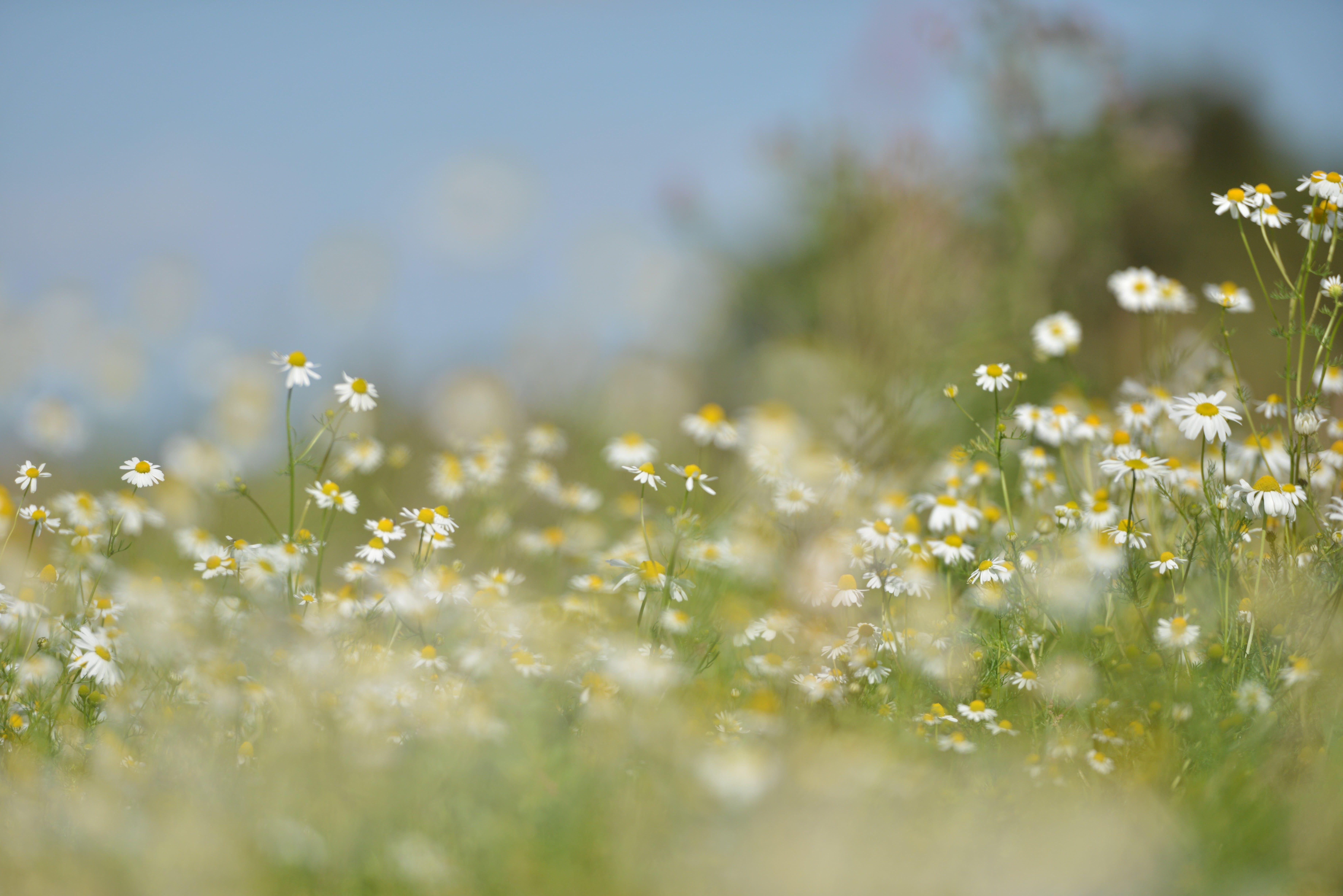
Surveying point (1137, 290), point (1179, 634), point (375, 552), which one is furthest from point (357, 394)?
point (1137, 290)

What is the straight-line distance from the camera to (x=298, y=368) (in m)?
2.71

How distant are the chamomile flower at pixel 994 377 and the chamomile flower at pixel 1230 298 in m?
0.58

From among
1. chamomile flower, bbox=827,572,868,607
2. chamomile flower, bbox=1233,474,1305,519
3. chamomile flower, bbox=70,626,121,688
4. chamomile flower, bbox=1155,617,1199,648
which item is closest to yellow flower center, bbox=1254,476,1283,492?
chamomile flower, bbox=1233,474,1305,519

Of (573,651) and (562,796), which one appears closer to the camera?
(562,796)

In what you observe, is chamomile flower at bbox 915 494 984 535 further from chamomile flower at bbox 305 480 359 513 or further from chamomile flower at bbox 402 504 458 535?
chamomile flower at bbox 305 480 359 513

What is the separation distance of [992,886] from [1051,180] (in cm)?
552

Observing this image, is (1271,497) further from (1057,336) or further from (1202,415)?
(1057,336)

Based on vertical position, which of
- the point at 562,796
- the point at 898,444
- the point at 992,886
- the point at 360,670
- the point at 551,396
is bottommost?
the point at 992,886

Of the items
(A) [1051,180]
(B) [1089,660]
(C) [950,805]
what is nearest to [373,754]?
(C) [950,805]

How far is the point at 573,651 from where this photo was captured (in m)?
2.53

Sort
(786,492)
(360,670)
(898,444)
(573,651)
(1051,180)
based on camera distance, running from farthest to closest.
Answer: (1051,180) < (898,444) < (786,492) < (573,651) < (360,670)

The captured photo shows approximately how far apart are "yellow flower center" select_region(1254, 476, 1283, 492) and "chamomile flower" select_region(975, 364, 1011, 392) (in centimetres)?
70

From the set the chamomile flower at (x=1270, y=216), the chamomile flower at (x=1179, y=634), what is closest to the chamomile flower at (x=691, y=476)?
the chamomile flower at (x=1179, y=634)

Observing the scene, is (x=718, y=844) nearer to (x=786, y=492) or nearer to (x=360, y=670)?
(x=360, y=670)
